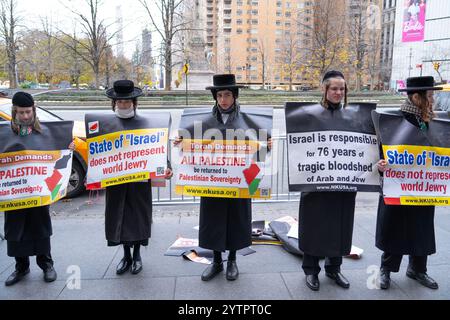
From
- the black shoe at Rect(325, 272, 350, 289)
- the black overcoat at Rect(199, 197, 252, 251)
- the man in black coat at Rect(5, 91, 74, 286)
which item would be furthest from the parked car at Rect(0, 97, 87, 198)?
the black shoe at Rect(325, 272, 350, 289)

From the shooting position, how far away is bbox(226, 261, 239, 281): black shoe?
3907 mm

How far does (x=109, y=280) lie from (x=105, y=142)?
4.60 feet

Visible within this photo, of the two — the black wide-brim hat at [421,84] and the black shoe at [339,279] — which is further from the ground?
the black wide-brim hat at [421,84]

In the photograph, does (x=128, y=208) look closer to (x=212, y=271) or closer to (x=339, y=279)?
(x=212, y=271)

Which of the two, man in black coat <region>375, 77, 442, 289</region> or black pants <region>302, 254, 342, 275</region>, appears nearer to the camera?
man in black coat <region>375, 77, 442, 289</region>

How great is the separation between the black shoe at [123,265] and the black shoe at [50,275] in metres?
0.62

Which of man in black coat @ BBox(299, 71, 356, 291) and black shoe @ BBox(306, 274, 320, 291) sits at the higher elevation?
man in black coat @ BBox(299, 71, 356, 291)

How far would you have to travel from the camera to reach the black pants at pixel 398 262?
147 inches

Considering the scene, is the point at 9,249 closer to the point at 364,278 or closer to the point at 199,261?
the point at 199,261

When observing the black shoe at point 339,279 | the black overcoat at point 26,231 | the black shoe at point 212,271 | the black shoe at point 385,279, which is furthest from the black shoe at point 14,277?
the black shoe at point 385,279

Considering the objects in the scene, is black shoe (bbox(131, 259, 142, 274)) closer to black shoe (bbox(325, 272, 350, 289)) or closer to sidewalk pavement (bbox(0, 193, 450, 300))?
sidewalk pavement (bbox(0, 193, 450, 300))

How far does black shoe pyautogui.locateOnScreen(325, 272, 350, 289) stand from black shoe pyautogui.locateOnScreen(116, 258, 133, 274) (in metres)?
2.09

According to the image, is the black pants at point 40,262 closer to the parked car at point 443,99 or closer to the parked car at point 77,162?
the parked car at point 77,162

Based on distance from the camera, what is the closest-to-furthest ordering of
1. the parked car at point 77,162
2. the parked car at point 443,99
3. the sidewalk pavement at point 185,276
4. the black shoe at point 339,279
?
1. the sidewalk pavement at point 185,276
2. the black shoe at point 339,279
3. the parked car at point 77,162
4. the parked car at point 443,99
